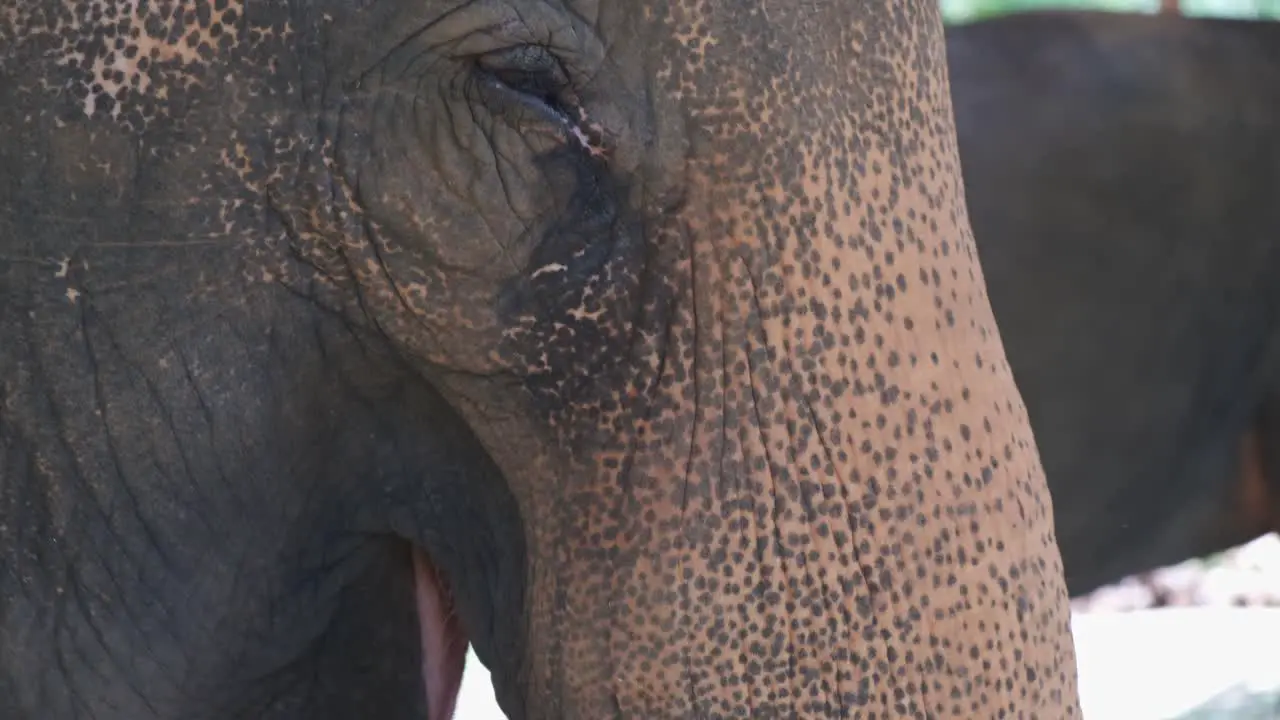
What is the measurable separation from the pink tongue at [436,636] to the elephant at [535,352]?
2.5 inches

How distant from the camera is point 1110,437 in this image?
3.25 meters

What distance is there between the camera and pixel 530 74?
2.73ft

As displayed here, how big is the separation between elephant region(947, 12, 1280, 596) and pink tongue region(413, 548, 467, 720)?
2.15 metres

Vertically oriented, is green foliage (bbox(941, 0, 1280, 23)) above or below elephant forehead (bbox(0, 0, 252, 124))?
above

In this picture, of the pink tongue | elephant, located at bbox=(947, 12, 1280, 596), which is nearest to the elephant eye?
the pink tongue

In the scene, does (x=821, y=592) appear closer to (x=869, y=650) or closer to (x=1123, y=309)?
(x=869, y=650)

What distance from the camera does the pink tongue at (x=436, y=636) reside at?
0.97 metres

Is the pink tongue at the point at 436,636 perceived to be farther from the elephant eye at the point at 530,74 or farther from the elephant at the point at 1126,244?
the elephant at the point at 1126,244

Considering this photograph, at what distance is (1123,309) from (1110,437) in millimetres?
216

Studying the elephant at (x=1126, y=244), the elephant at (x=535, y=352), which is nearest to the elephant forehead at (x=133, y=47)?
the elephant at (x=535, y=352)

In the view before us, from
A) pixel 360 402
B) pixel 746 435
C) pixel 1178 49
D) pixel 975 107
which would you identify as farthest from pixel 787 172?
pixel 1178 49

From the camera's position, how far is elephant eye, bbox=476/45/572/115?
826 millimetres

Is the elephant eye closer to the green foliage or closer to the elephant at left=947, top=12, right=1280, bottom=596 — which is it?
the elephant at left=947, top=12, right=1280, bottom=596

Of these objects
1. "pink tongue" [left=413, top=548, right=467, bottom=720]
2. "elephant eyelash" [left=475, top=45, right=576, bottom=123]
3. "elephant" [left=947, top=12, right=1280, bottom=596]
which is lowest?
"pink tongue" [left=413, top=548, right=467, bottom=720]
